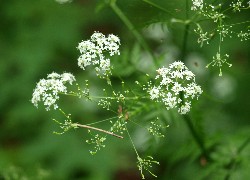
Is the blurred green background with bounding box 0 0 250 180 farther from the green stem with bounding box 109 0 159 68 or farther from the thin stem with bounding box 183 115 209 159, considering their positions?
the thin stem with bounding box 183 115 209 159

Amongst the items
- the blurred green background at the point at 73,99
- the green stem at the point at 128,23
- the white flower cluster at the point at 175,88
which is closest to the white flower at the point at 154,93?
the white flower cluster at the point at 175,88

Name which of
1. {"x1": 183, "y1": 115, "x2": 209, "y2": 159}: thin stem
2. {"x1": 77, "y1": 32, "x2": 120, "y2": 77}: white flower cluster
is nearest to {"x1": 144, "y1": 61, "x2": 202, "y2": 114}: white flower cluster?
{"x1": 77, "y1": 32, "x2": 120, "y2": 77}: white flower cluster

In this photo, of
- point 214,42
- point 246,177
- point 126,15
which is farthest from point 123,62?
point 214,42

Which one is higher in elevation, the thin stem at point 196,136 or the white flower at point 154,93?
the thin stem at point 196,136

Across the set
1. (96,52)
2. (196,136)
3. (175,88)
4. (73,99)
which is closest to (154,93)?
(175,88)

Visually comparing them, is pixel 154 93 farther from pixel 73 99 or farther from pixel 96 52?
pixel 73 99

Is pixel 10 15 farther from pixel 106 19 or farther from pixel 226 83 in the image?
pixel 226 83

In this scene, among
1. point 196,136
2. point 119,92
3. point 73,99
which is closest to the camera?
point 119,92

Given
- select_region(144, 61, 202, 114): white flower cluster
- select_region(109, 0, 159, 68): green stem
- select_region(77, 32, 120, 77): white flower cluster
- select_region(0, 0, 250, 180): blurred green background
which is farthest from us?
select_region(0, 0, 250, 180): blurred green background

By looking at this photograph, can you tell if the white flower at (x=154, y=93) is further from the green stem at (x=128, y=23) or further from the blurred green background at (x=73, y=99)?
the blurred green background at (x=73, y=99)
